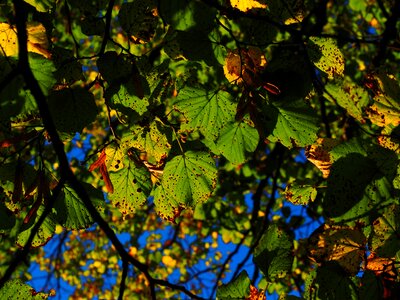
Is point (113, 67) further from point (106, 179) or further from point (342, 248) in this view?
point (342, 248)

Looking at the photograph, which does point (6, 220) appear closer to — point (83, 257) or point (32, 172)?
point (32, 172)

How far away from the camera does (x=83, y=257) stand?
23.7 feet

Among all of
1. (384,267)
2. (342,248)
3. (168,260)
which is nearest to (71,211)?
(342,248)

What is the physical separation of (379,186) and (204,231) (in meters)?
3.88

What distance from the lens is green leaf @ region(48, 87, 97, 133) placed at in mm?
1162

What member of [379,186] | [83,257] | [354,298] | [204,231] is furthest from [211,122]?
[83,257]

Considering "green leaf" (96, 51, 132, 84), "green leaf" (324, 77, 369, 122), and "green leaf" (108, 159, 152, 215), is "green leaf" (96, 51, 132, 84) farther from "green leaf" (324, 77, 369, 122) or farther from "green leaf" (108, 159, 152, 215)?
"green leaf" (324, 77, 369, 122)

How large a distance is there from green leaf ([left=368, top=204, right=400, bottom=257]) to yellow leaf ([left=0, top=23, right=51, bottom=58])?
97cm

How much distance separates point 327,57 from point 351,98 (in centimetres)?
Answer: 31

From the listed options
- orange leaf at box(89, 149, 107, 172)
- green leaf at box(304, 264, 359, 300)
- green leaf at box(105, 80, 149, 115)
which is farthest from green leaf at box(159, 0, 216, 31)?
green leaf at box(304, 264, 359, 300)

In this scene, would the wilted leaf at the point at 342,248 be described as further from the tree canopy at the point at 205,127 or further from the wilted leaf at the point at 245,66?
the wilted leaf at the point at 245,66

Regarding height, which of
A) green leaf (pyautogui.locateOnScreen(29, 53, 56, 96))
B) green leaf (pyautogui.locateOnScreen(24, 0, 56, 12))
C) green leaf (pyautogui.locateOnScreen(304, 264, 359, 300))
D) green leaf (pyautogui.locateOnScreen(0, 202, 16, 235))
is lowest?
green leaf (pyautogui.locateOnScreen(304, 264, 359, 300))

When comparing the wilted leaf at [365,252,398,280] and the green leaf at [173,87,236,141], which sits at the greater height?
the green leaf at [173,87,236,141]

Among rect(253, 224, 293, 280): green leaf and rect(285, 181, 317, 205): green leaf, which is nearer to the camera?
rect(253, 224, 293, 280): green leaf
